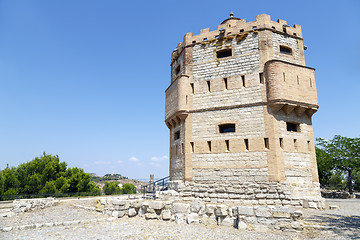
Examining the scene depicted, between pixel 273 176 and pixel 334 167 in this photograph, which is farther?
pixel 334 167

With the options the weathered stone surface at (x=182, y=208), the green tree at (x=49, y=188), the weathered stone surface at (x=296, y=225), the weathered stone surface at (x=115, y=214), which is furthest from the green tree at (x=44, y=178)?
the weathered stone surface at (x=296, y=225)

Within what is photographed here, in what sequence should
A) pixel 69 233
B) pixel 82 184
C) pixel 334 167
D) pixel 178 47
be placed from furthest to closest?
pixel 334 167 < pixel 82 184 < pixel 178 47 < pixel 69 233

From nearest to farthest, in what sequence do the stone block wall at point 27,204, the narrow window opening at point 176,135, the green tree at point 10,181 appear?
1. the stone block wall at point 27,204
2. the narrow window opening at point 176,135
3. the green tree at point 10,181

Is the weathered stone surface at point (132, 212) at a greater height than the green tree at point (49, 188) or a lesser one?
lesser

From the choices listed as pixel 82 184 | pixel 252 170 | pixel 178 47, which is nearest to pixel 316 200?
pixel 252 170

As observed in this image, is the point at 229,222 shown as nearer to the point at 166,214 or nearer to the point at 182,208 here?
the point at 182,208

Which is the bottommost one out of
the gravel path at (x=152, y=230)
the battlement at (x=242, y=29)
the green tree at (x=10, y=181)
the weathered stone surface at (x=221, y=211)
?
the gravel path at (x=152, y=230)

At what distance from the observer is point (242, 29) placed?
612 inches

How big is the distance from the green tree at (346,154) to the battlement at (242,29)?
15.1 metres

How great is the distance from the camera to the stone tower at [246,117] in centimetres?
1302

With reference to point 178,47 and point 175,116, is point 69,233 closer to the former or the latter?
point 175,116

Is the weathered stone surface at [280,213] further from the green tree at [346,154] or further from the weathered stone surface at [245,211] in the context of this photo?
the green tree at [346,154]

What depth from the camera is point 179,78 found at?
15867 mm

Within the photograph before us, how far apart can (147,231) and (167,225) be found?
1.09 metres
